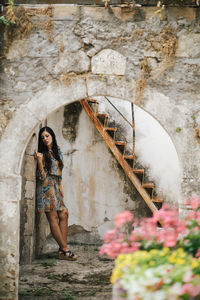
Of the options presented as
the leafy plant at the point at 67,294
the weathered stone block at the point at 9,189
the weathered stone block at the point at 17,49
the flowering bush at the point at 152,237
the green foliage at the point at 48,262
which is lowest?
the leafy plant at the point at 67,294

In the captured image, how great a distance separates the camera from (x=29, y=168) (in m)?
6.14

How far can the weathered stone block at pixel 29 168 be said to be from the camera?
241 inches

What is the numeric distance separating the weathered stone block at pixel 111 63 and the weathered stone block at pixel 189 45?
587mm

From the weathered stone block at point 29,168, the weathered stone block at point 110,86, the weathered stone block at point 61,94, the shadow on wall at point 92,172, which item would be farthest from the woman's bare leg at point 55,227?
the weathered stone block at point 110,86

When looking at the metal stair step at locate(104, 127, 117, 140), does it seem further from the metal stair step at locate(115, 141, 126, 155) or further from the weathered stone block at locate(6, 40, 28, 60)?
the weathered stone block at locate(6, 40, 28, 60)

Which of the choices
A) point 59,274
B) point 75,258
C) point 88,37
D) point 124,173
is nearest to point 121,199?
point 124,173

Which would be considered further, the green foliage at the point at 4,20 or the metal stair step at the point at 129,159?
the metal stair step at the point at 129,159

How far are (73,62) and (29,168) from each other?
2.30 metres

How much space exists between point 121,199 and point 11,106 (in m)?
3.56

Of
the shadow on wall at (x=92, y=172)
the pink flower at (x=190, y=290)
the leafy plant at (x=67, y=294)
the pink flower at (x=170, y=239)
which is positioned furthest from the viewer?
the shadow on wall at (x=92, y=172)

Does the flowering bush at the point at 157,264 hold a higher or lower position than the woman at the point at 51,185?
lower

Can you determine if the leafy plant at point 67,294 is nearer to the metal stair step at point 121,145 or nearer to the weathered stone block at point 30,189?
the weathered stone block at point 30,189

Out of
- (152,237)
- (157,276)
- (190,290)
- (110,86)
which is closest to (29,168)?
(110,86)

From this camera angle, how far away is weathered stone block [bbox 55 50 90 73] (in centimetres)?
432
